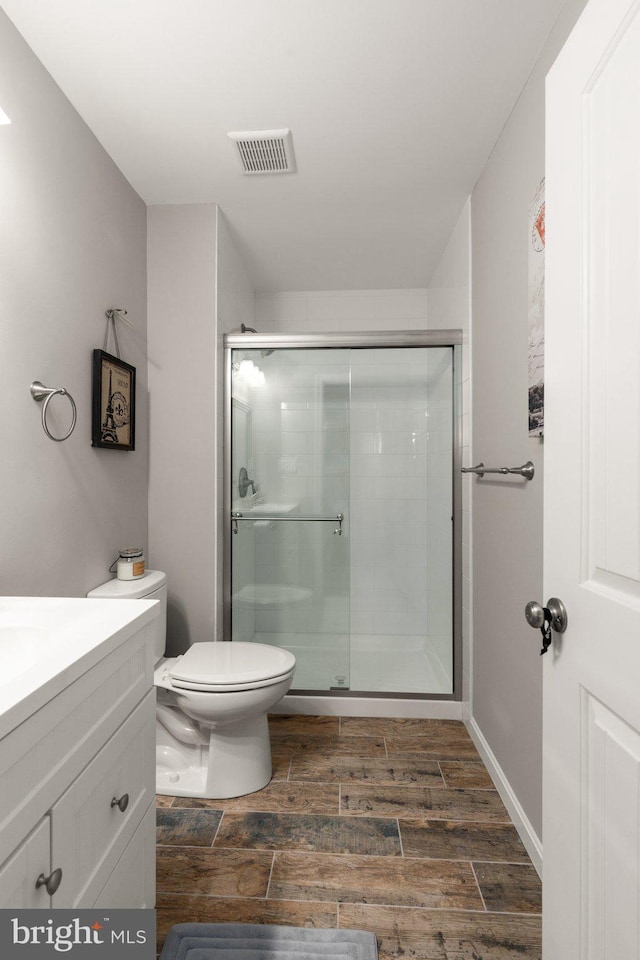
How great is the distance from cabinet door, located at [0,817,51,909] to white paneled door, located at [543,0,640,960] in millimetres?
784

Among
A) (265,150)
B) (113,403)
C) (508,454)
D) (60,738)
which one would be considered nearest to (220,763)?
(60,738)

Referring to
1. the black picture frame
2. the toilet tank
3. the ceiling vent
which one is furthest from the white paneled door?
the black picture frame

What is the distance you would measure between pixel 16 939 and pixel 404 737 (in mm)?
1848

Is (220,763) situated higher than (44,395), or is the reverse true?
(44,395)

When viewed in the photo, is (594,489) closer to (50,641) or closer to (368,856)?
(50,641)

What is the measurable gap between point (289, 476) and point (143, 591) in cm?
93

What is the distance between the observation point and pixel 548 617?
90cm

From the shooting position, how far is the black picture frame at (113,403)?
1848 millimetres

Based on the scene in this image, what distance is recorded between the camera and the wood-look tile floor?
131 cm

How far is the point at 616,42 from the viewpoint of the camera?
71 centimetres

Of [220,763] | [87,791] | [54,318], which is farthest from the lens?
[220,763]

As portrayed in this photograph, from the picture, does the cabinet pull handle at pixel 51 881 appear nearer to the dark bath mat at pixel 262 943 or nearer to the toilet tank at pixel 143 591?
the dark bath mat at pixel 262 943

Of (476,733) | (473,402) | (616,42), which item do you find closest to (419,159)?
(473,402)

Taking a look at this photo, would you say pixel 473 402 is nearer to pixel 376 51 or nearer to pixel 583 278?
pixel 376 51
